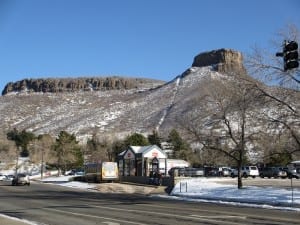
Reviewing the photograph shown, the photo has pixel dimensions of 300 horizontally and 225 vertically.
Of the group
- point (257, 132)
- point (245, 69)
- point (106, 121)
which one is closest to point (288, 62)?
point (245, 69)

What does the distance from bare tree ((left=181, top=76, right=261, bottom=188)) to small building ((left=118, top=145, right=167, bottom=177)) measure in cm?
1852

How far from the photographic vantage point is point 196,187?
149ft

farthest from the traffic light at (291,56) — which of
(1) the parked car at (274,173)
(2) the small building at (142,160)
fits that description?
(1) the parked car at (274,173)

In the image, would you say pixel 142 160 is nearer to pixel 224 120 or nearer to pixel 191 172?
pixel 191 172

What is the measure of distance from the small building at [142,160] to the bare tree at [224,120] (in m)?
18.5

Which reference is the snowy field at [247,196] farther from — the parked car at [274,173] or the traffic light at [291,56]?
the parked car at [274,173]

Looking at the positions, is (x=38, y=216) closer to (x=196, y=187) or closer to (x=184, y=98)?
Answer: (x=196, y=187)

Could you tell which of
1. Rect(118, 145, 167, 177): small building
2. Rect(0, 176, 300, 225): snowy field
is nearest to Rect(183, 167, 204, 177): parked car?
Rect(118, 145, 167, 177): small building

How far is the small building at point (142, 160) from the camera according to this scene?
207 ft

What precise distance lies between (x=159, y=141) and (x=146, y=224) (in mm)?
95271

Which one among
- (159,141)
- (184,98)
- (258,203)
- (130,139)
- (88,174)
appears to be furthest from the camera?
(184,98)

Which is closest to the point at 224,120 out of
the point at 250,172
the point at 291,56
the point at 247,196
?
the point at 247,196

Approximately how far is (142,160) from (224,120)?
83.5ft

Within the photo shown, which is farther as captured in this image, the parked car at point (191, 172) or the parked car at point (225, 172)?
the parked car at point (225, 172)
